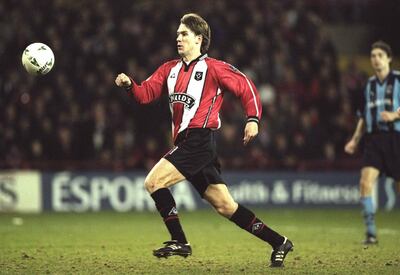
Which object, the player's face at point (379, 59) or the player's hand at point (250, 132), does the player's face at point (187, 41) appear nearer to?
the player's hand at point (250, 132)

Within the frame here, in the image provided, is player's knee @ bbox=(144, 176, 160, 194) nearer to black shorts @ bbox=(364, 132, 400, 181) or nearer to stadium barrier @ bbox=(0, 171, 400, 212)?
black shorts @ bbox=(364, 132, 400, 181)

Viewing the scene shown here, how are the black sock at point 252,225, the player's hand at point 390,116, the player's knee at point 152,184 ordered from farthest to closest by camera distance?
the player's hand at point 390,116
the black sock at point 252,225
the player's knee at point 152,184

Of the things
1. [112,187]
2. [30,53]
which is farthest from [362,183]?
[112,187]

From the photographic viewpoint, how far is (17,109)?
58.0ft

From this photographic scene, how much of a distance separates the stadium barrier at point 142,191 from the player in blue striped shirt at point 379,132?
280 inches

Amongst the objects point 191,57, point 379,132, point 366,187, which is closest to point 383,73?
point 379,132

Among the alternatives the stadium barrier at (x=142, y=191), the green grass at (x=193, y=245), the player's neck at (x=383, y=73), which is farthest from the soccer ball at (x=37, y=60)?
the stadium barrier at (x=142, y=191)

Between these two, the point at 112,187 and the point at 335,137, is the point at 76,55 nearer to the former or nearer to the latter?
the point at 112,187

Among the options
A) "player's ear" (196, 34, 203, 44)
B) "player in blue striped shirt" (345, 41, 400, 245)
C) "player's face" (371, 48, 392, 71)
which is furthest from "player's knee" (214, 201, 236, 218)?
"player's face" (371, 48, 392, 71)

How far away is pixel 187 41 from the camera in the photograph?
7879 mm

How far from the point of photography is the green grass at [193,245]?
7762mm

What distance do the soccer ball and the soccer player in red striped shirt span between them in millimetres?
1121

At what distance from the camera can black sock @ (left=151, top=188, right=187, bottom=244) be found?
7645mm

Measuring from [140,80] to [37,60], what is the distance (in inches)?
390
